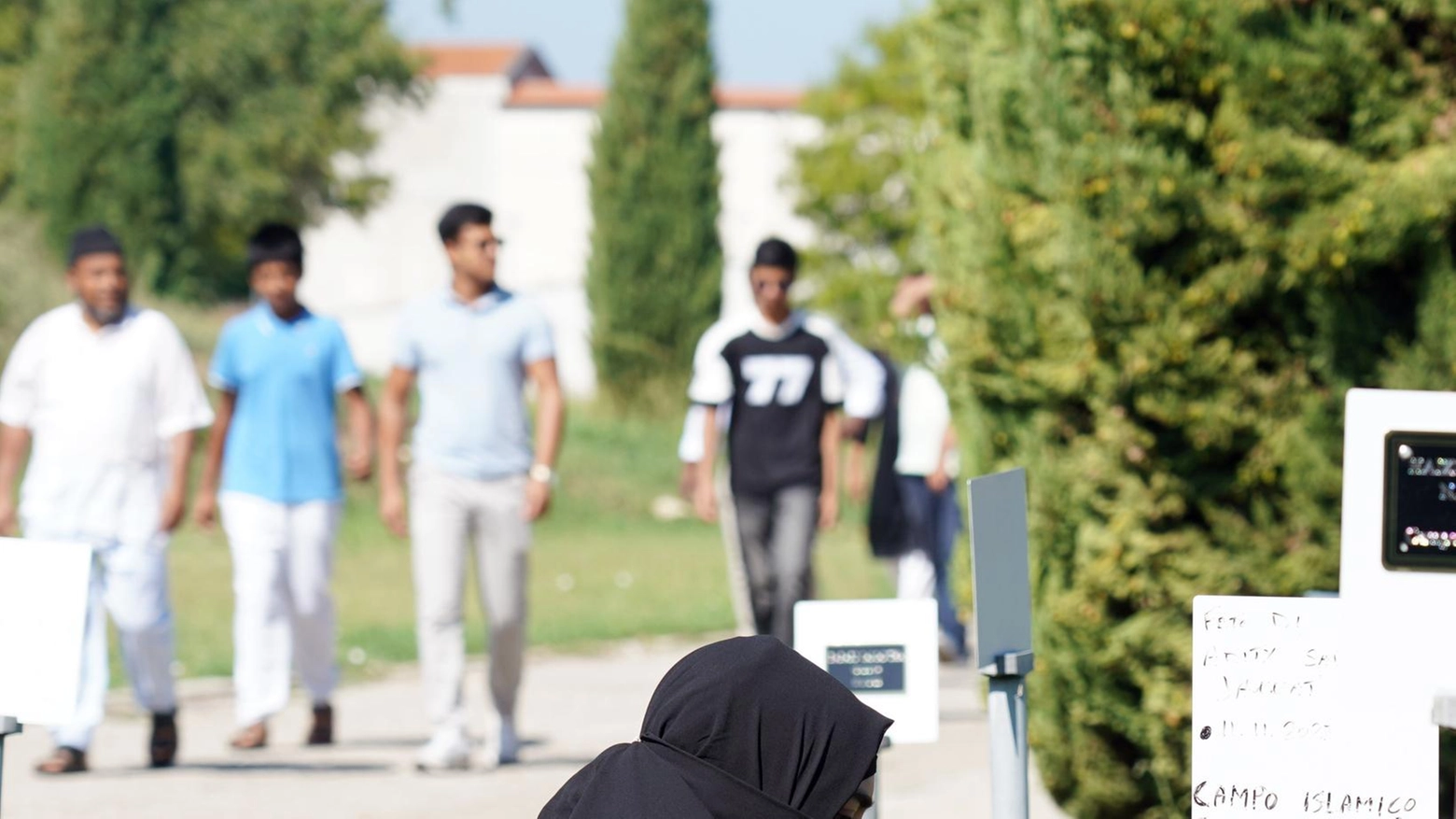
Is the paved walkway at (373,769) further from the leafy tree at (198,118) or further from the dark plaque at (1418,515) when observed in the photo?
the leafy tree at (198,118)

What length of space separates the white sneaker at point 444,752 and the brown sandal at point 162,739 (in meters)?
1.00

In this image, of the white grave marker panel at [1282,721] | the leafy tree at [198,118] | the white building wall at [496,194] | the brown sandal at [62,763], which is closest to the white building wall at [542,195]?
the white building wall at [496,194]

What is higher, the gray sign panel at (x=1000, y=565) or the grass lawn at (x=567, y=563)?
the gray sign panel at (x=1000, y=565)

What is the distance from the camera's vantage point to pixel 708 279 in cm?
4559

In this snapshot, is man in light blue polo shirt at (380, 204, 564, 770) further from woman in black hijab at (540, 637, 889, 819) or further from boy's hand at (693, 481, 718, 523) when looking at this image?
woman in black hijab at (540, 637, 889, 819)

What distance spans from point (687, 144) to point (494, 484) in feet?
123

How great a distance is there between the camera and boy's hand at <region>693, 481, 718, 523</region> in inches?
367

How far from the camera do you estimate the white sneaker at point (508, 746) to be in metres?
8.63

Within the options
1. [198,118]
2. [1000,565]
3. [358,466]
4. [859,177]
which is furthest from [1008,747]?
[198,118]

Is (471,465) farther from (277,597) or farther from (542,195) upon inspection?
(542,195)

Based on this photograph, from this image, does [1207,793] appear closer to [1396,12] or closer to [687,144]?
[1396,12]

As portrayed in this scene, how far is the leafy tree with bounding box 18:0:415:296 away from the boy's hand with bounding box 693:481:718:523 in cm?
3105

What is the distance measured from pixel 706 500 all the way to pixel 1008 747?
205 inches

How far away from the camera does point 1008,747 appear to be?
4.22 meters
